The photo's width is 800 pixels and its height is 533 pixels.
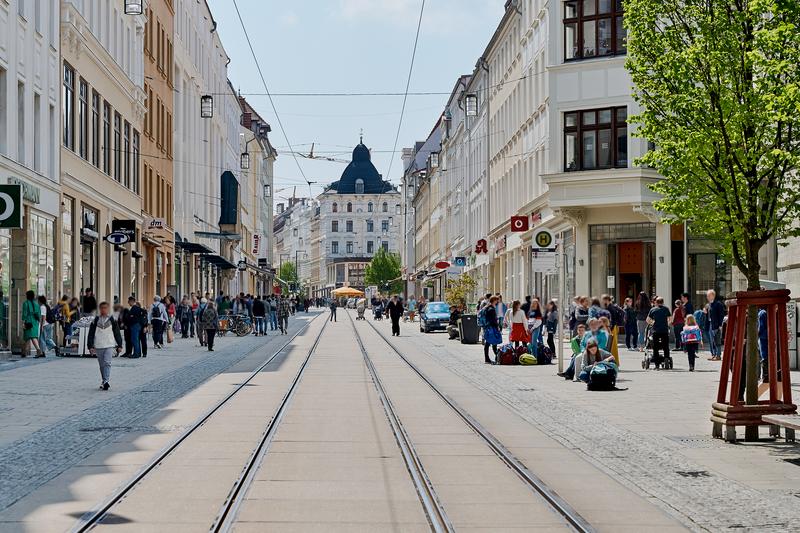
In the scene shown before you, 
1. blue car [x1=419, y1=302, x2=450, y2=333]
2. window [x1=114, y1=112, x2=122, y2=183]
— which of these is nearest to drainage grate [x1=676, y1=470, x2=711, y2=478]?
window [x1=114, y1=112, x2=122, y2=183]

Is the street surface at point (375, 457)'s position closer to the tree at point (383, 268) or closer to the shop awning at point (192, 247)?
the shop awning at point (192, 247)

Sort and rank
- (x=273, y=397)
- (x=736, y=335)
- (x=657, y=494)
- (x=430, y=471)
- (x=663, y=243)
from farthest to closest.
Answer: (x=663, y=243) → (x=273, y=397) → (x=736, y=335) → (x=430, y=471) → (x=657, y=494)

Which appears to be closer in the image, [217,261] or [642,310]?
[642,310]

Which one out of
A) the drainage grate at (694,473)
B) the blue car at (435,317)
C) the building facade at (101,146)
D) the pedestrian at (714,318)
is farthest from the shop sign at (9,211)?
the blue car at (435,317)

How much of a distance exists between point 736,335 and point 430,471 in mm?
4525

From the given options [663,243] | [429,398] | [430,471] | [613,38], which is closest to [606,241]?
[663,243]

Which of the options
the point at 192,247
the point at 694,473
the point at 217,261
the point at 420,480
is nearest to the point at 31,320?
the point at 420,480

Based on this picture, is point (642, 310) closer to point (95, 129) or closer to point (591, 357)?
point (591, 357)

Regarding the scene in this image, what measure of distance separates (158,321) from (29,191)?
10.2 meters

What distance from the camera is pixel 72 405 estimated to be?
18.8 meters

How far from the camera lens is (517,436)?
14953 millimetres

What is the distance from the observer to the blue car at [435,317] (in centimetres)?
5725

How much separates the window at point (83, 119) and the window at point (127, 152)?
7.04 m

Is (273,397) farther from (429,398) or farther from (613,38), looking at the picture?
(613,38)
